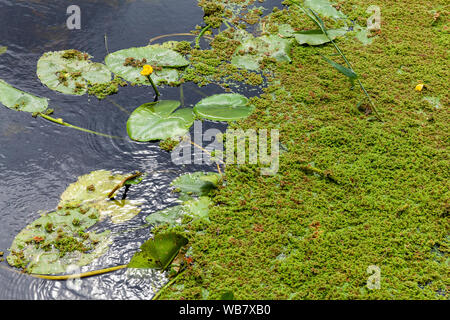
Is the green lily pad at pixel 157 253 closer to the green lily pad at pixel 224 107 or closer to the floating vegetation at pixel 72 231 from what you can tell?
the floating vegetation at pixel 72 231

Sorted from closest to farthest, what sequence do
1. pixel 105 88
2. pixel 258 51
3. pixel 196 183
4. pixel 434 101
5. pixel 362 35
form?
pixel 196 183 → pixel 105 88 → pixel 434 101 → pixel 258 51 → pixel 362 35

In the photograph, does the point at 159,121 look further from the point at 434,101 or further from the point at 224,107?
the point at 434,101

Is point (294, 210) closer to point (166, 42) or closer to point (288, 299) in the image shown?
point (288, 299)

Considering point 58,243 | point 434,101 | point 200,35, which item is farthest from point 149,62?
point 434,101

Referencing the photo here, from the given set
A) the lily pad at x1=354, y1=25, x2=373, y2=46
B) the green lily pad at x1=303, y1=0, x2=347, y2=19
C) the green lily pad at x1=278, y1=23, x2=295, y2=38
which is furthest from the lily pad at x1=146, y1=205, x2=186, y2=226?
A: the green lily pad at x1=303, y1=0, x2=347, y2=19

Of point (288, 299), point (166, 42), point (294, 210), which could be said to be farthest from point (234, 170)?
point (166, 42)

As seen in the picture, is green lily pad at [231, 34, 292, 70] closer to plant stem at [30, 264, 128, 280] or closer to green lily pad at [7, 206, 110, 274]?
green lily pad at [7, 206, 110, 274]

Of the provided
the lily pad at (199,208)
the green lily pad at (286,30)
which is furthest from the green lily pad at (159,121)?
the green lily pad at (286,30)
